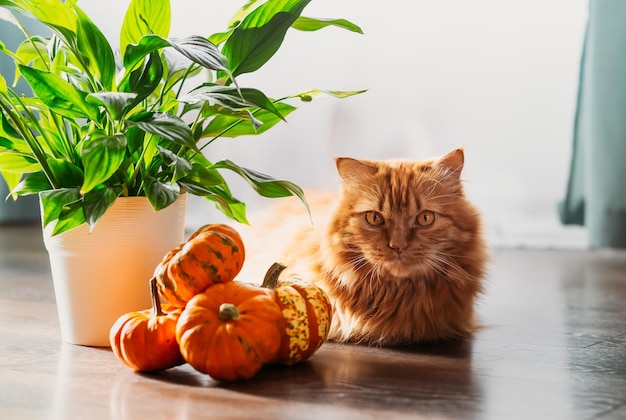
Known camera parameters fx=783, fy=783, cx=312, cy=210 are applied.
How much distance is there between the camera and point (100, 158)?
1.43 meters

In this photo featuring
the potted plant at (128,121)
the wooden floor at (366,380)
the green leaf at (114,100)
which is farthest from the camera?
the potted plant at (128,121)

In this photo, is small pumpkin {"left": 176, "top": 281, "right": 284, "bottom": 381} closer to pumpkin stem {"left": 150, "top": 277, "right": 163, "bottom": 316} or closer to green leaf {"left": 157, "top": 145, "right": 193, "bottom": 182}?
pumpkin stem {"left": 150, "top": 277, "right": 163, "bottom": 316}

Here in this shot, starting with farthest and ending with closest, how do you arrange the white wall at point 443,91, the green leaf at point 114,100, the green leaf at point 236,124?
1. the white wall at point 443,91
2. the green leaf at point 236,124
3. the green leaf at point 114,100

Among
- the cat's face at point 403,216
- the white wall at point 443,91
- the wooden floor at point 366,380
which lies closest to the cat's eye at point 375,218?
the cat's face at point 403,216

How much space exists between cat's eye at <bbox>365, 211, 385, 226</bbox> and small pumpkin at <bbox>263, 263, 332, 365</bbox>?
237mm

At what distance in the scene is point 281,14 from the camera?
5.24ft

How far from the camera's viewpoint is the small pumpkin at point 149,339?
1.46m

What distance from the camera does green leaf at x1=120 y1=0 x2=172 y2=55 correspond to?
160 centimetres

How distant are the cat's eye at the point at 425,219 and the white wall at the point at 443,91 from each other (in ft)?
6.91

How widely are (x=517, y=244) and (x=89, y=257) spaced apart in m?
2.64

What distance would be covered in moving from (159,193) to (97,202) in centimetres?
12

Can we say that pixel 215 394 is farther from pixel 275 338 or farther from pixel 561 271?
pixel 561 271

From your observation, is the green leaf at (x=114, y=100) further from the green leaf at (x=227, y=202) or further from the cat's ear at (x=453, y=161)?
the cat's ear at (x=453, y=161)

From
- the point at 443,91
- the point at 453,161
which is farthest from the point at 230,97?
the point at 443,91
